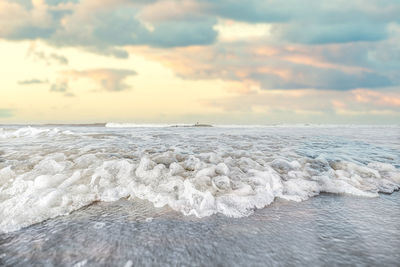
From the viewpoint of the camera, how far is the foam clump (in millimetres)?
3025

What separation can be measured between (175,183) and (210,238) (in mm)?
1542

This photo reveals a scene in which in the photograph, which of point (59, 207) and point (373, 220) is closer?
point (373, 220)

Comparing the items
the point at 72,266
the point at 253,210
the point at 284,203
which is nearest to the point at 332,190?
the point at 284,203

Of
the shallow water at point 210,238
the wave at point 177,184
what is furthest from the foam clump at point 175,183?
the shallow water at point 210,238

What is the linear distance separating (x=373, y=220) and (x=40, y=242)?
331 cm

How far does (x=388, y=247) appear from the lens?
2.09 meters

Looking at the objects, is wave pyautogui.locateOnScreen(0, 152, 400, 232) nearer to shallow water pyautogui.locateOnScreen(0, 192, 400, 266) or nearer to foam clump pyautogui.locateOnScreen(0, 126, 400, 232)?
foam clump pyautogui.locateOnScreen(0, 126, 400, 232)

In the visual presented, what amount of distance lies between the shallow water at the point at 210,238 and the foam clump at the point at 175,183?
25cm

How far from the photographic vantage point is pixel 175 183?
371cm

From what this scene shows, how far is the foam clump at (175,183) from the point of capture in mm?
3025

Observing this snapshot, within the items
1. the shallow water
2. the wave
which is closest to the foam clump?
the wave

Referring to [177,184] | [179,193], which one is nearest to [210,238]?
[179,193]

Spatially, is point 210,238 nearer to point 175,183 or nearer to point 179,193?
point 179,193

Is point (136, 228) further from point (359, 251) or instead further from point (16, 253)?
point (359, 251)
